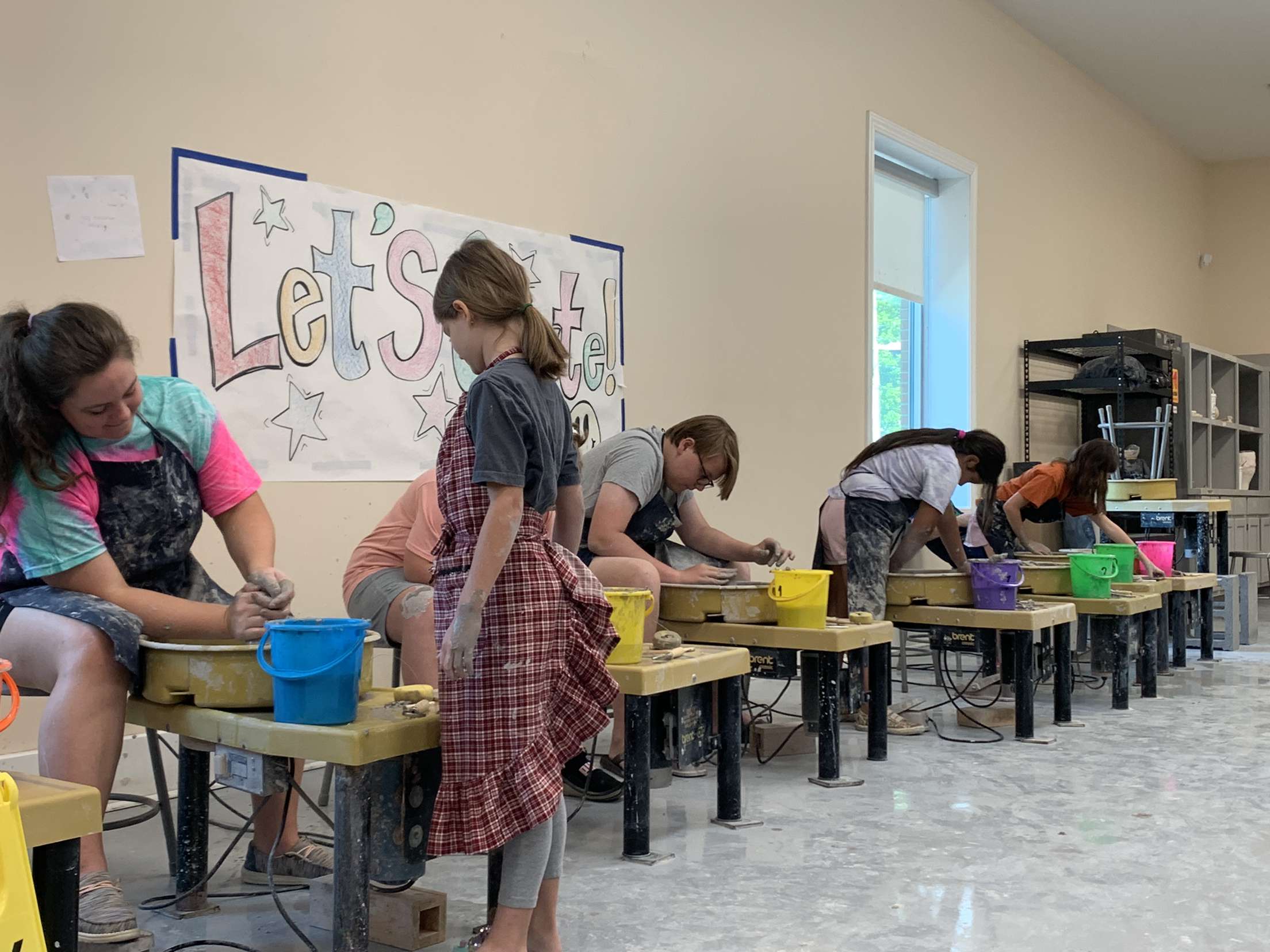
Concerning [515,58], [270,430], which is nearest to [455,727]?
[270,430]

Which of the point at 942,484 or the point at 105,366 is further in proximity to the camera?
the point at 942,484

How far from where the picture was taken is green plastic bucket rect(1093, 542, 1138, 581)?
4.78 m

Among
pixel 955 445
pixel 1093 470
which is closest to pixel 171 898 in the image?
pixel 955 445

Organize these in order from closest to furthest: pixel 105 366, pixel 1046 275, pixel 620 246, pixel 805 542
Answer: pixel 105 366 → pixel 620 246 → pixel 805 542 → pixel 1046 275

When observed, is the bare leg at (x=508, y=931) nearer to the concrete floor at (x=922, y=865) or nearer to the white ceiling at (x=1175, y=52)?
the concrete floor at (x=922, y=865)

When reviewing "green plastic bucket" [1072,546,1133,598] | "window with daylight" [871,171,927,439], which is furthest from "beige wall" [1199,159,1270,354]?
"green plastic bucket" [1072,546,1133,598]

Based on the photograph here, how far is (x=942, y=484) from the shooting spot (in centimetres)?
405

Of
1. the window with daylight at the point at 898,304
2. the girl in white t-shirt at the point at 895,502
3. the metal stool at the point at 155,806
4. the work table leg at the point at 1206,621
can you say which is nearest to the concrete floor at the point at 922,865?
Answer: the metal stool at the point at 155,806

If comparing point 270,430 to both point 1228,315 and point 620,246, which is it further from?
point 1228,315

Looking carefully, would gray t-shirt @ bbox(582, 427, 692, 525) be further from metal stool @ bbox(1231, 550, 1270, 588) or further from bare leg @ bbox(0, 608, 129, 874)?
metal stool @ bbox(1231, 550, 1270, 588)

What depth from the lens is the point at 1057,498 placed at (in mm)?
5691

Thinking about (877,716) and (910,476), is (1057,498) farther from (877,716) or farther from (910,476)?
(877,716)

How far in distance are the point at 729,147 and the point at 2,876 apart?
455cm

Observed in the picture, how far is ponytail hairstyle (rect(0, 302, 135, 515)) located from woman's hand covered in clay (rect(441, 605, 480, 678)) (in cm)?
77
